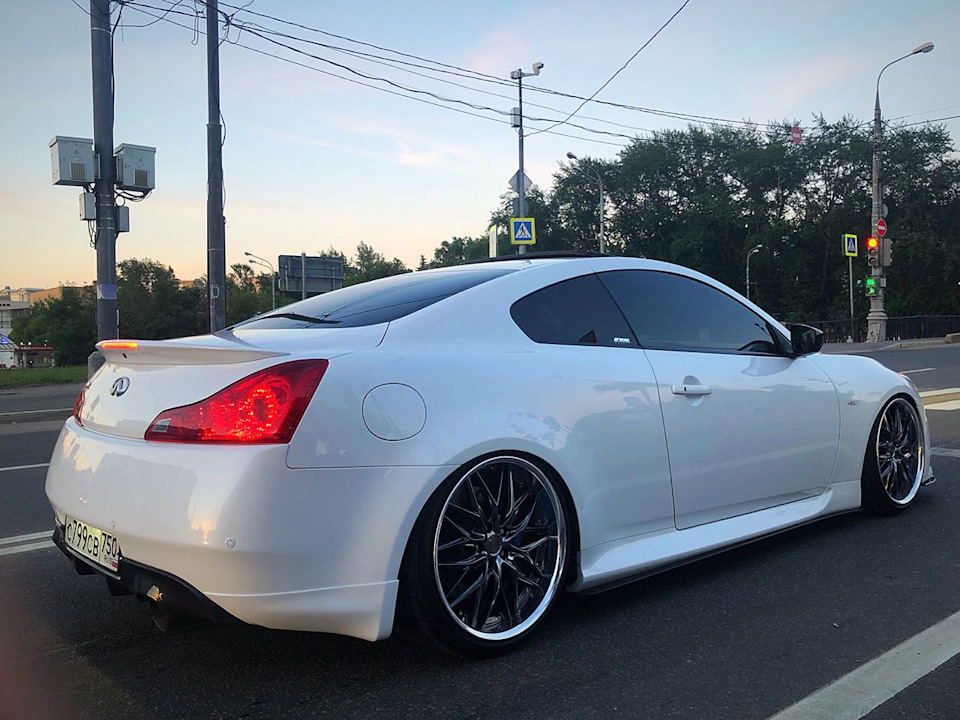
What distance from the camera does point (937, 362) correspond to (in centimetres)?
1739

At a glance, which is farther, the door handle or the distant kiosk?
the distant kiosk

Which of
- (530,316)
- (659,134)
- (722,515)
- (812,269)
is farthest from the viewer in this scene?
(659,134)

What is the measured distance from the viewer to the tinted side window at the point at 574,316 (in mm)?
3172

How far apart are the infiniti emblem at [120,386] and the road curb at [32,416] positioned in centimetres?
924

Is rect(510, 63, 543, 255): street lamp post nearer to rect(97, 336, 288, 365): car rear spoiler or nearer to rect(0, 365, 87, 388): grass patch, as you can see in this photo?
rect(0, 365, 87, 388): grass patch

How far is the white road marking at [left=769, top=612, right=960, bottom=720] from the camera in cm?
234

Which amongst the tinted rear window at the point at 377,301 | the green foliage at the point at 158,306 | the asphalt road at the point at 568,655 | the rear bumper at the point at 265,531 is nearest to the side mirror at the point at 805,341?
the asphalt road at the point at 568,655

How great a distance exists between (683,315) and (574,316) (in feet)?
2.27

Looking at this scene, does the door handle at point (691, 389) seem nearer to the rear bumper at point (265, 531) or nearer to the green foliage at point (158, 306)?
the rear bumper at point (265, 531)

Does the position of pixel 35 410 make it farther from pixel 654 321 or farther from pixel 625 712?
pixel 625 712

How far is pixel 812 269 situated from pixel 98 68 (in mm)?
54761

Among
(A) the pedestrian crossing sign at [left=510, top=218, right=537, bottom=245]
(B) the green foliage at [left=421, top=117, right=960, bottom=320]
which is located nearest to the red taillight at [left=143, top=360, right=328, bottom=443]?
(A) the pedestrian crossing sign at [left=510, top=218, right=537, bottom=245]

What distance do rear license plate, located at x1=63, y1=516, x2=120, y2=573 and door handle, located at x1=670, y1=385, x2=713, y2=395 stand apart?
2.15 metres

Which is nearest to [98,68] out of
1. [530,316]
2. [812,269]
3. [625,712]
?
[530,316]
